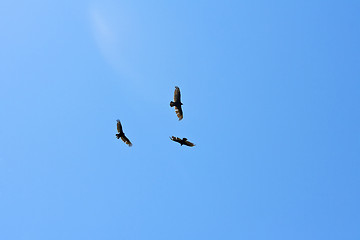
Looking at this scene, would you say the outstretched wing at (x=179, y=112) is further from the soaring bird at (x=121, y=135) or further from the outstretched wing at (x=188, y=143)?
the soaring bird at (x=121, y=135)

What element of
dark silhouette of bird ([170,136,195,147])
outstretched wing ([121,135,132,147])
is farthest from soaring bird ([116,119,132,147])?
dark silhouette of bird ([170,136,195,147])

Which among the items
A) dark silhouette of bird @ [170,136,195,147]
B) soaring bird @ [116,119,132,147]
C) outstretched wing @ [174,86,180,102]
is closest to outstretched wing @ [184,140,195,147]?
dark silhouette of bird @ [170,136,195,147]

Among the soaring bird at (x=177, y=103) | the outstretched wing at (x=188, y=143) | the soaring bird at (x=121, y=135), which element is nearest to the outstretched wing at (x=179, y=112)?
the soaring bird at (x=177, y=103)

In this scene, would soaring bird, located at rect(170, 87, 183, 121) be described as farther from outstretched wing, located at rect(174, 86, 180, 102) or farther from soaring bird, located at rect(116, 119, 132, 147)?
soaring bird, located at rect(116, 119, 132, 147)

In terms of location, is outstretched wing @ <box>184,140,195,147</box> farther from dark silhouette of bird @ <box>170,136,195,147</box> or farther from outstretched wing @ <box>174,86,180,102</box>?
outstretched wing @ <box>174,86,180,102</box>

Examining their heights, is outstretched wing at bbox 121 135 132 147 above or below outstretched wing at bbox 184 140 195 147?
above

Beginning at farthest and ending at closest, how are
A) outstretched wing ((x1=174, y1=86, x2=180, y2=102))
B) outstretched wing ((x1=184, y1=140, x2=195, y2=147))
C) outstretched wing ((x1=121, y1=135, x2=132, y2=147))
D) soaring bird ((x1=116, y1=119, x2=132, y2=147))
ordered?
outstretched wing ((x1=121, y1=135, x2=132, y2=147)) < soaring bird ((x1=116, y1=119, x2=132, y2=147)) < outstretched wing ((x1=184, y1=140, x2=195, y2=147)) < outstretched wing ((x1=174, y1=86, x2=180, y2=102))

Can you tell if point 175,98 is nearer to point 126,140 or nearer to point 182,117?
point 182,117

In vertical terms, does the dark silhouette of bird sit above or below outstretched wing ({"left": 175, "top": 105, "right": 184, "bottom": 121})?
below

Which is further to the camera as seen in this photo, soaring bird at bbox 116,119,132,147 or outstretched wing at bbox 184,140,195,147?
soaring bird at bbox 116,119,132,147

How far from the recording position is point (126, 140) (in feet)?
138

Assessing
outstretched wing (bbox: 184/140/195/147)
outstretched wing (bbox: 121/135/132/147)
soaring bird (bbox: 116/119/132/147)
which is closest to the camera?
outstretched wing (bbox: 184/140/195/147)

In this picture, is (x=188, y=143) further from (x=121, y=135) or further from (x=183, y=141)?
(x=121, y=135)

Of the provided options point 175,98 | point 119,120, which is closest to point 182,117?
point 175,98
